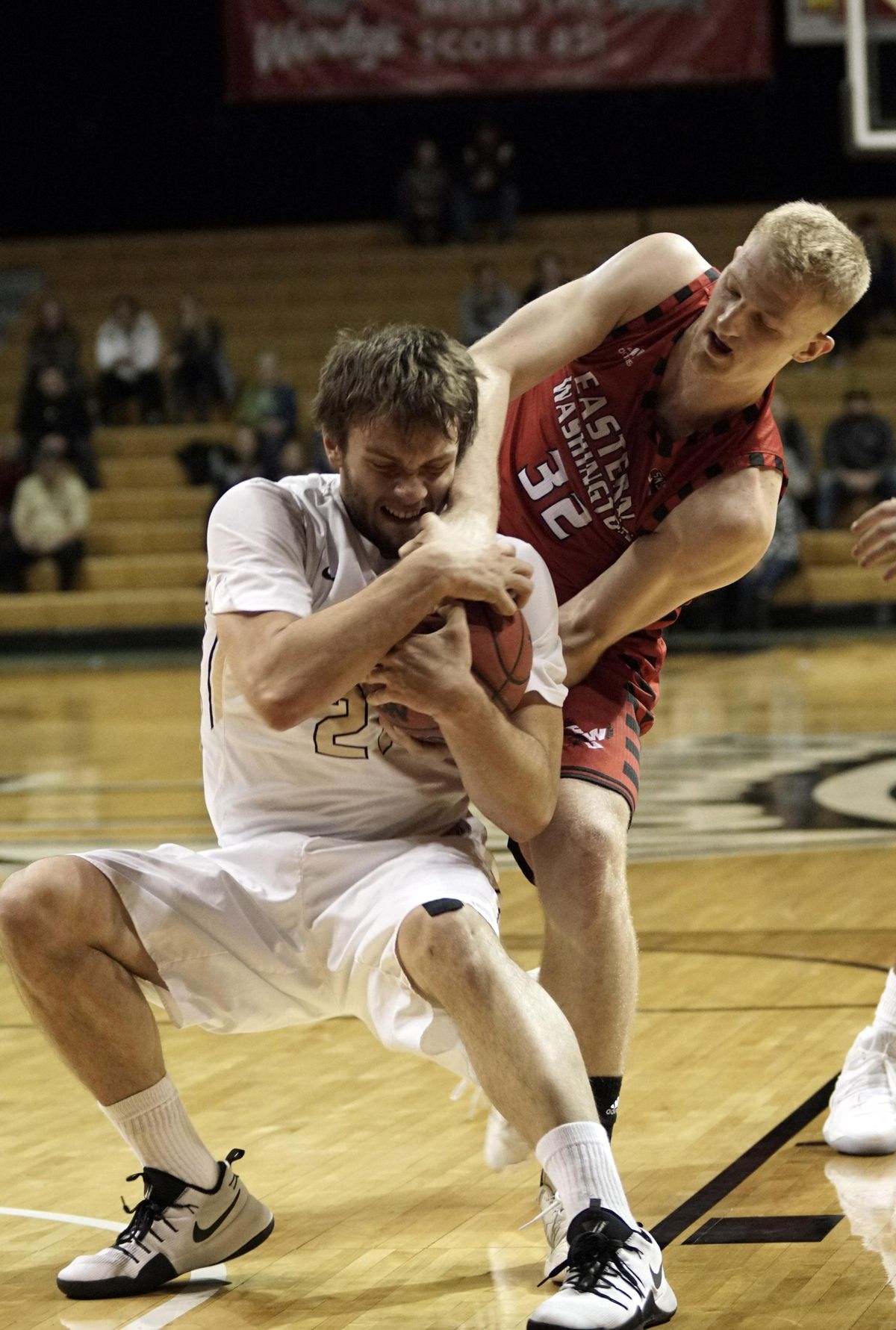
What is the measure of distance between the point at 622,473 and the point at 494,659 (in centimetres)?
81

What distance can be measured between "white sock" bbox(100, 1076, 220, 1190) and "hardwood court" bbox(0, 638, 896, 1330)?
0.18 meters

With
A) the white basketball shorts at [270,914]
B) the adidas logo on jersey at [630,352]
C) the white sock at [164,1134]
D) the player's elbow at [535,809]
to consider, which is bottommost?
the white sock at [164,1134]

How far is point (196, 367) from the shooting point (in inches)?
647

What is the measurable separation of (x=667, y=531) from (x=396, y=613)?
Answer: 0.84 meters

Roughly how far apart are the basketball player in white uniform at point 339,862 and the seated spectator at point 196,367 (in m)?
13.5

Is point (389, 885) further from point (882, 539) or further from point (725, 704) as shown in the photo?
point (725, 704)

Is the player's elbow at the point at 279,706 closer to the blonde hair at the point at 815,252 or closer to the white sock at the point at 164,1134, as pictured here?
the white sock at the point at 164,1134

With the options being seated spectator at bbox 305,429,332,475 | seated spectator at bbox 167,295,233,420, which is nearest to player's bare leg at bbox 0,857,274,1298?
seated spectator at bbox 305,429,332,475

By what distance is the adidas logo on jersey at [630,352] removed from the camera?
364 cm

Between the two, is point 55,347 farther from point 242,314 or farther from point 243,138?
point 243,138

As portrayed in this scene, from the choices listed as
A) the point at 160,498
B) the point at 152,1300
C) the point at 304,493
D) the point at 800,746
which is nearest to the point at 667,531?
the point at 304,493

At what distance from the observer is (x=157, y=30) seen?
1850cm

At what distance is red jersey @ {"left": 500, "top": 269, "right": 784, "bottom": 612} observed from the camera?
358 centimetres

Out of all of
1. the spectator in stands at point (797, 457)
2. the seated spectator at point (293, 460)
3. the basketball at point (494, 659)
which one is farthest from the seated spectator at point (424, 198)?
the basketball at point (494, 659)
